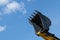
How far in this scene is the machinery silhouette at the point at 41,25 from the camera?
87.8 feet

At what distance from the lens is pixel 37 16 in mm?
27453

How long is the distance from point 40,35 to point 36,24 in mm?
1609

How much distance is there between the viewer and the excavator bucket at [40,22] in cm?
2695

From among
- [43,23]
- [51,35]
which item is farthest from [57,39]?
[43,23]

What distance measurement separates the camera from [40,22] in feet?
90.2

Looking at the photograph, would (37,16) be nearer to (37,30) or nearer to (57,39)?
(37,30)

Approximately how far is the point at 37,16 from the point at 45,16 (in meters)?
0.99

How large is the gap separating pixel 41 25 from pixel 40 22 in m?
0.45

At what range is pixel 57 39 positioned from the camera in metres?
26.7

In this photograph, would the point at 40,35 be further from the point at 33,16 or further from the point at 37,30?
the point at 33,16

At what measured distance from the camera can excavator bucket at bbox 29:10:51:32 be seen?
27.0m

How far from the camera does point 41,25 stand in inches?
1073

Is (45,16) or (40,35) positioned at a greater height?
(45,16)

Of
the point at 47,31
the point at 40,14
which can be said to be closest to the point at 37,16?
the point at 40,14
